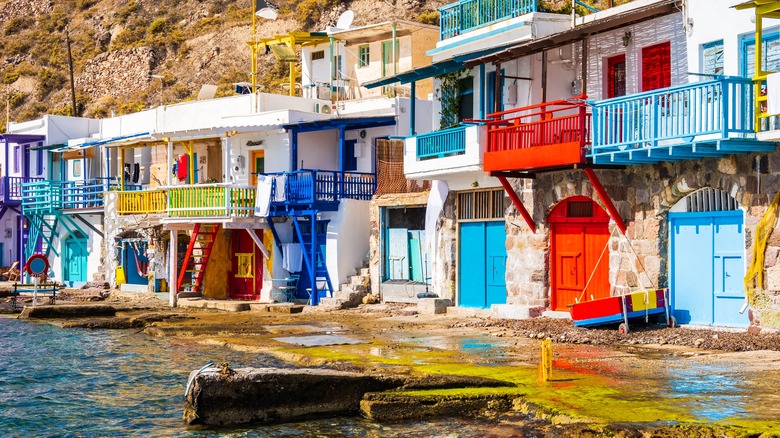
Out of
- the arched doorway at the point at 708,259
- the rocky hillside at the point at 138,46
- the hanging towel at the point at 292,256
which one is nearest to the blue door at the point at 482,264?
the arched doorway at the point at 708,259

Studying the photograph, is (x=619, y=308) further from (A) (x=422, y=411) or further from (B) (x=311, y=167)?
(B) (x=311, y=167)

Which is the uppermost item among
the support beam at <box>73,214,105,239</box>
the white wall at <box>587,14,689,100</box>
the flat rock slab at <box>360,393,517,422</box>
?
the white wall at <box>587,14,689,100</box>

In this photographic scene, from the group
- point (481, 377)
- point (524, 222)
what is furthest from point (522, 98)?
point (481, 377)

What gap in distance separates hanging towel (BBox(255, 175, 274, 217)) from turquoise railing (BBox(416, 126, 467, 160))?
20.5ft

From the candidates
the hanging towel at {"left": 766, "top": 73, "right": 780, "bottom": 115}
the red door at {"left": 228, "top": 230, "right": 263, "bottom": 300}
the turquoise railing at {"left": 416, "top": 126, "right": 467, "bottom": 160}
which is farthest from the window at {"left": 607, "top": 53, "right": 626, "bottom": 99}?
the red door at {"left": 228, "top": 230, "right": 263, "bottom": 300}

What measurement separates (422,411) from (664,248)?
30.6ft

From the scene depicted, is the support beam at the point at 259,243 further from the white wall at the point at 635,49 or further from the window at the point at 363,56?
the white wall at the point at 635,49

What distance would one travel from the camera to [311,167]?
34250 millimetres

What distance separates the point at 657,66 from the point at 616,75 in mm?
1353

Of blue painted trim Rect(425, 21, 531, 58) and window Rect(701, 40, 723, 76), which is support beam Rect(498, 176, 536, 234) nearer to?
blue painted trim Rect(425, 21, 531, 58)

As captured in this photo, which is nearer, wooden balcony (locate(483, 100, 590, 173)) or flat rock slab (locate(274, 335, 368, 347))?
flat rock slab (locate(274, 335, 368, 347))

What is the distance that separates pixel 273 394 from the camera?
43.8 feet

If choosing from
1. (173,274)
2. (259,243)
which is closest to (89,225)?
(173,274)

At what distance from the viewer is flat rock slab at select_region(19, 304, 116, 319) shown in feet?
96.6
